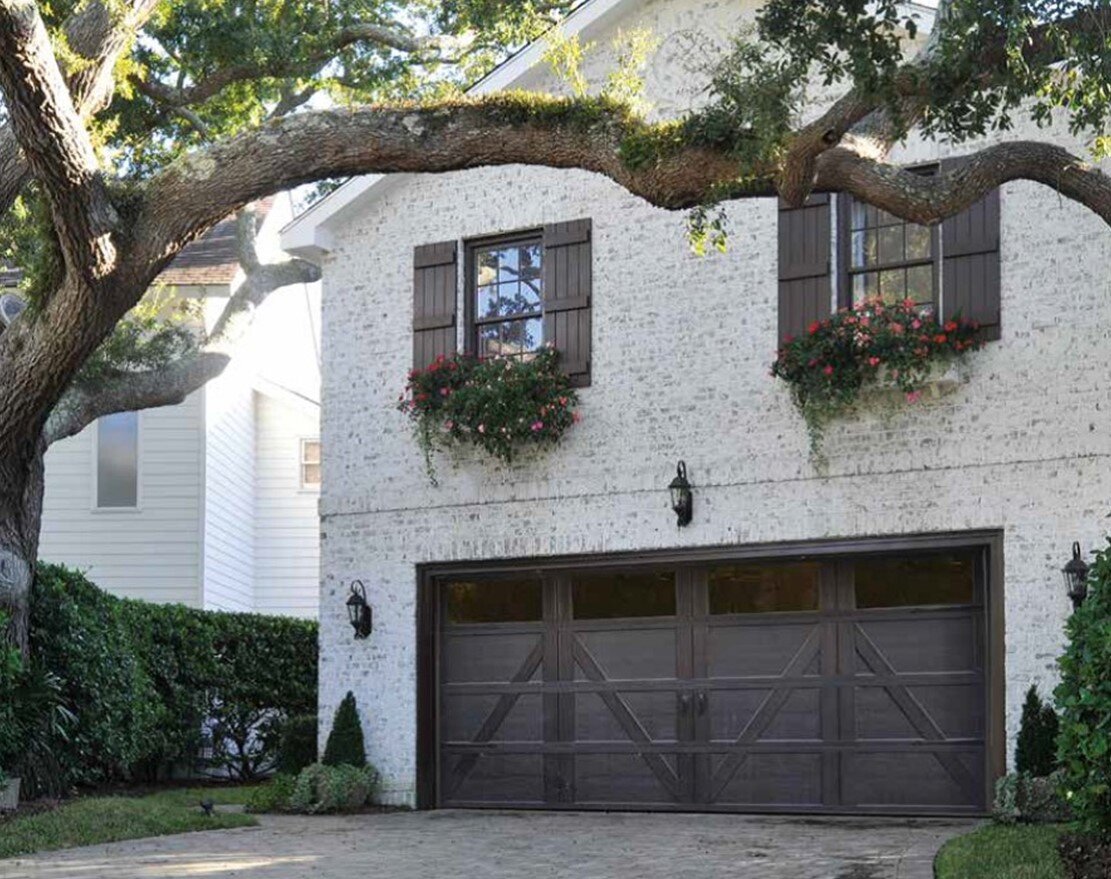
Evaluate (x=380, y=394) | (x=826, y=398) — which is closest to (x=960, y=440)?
(x=826, y=398)

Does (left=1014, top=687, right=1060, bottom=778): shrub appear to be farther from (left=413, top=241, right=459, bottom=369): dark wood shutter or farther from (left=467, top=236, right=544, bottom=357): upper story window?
(left=413, top=241, right=459, bottom=369): dark wood shutter

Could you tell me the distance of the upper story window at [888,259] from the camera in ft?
47.1

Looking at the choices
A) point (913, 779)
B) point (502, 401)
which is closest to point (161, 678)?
point (502, 401)

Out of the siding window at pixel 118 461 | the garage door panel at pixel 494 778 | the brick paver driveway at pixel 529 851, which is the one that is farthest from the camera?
the siding window at pixel 118 461

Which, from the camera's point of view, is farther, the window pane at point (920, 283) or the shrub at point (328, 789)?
the shrub at point (328, 789)

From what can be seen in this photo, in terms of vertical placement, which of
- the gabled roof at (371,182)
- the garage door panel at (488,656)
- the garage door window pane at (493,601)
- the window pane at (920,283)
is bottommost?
the garage door panel at (488,656)

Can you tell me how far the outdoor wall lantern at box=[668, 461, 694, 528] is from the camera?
15.0 metres

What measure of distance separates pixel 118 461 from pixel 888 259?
1310 cm

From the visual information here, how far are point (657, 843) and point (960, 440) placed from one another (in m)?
4.04

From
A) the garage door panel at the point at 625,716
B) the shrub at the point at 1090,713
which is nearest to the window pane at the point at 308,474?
the garage door panel at the point at 625,716

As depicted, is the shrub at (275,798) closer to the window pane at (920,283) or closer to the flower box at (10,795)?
the flower box at (10,795)

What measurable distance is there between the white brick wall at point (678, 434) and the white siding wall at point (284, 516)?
380 inches

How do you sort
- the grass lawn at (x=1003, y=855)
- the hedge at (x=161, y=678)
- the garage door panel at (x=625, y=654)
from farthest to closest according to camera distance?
the hedge at (x=161, y=678)
the garage door panel at (x=625, y=654)
the grass lawn at (x=1003, y=855)

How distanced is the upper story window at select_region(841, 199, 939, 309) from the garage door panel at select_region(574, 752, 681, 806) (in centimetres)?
429
